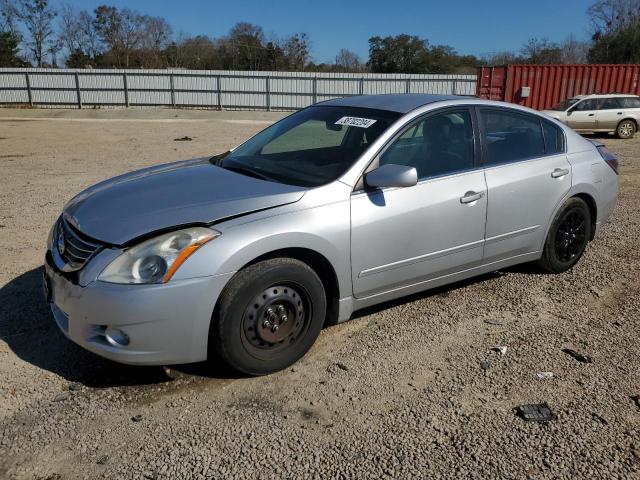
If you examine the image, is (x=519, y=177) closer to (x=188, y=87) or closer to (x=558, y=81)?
(x=558, y=81)

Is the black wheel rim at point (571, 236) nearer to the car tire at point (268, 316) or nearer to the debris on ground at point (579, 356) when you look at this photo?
the debris on ground at point (579, 356)

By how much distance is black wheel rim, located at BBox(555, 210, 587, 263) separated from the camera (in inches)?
195

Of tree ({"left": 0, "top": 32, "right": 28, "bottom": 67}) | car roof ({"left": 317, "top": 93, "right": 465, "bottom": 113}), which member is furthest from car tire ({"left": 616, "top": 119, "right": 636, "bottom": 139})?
tree ({"left": 0, "top": 32, "right": 28, "bottom": 67})

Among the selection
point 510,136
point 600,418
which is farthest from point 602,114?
point 600,418

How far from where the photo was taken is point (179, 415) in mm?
3004

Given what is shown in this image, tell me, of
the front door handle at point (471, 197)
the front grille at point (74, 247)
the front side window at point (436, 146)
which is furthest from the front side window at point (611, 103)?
the front grille at point (74, 247)

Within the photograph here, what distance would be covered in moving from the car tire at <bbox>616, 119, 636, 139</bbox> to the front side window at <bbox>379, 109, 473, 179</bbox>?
16.6 meters

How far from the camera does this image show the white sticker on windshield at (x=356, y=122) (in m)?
4.01

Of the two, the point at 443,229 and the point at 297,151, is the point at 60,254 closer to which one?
the point at 297,151

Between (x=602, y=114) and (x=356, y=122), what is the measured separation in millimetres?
16821

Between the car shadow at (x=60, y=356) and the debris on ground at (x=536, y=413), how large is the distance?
1.70 meters

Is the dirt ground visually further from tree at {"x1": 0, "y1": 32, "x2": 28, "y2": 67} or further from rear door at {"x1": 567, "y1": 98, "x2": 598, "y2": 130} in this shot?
tree at {"x1": 0, "y1": 32, "x2": 28, "y2": 67}

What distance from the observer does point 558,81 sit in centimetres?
2262

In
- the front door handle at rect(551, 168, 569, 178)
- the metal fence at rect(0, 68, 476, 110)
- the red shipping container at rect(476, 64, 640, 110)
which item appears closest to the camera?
the front door handle at rect(551, 168, 569, 178)
